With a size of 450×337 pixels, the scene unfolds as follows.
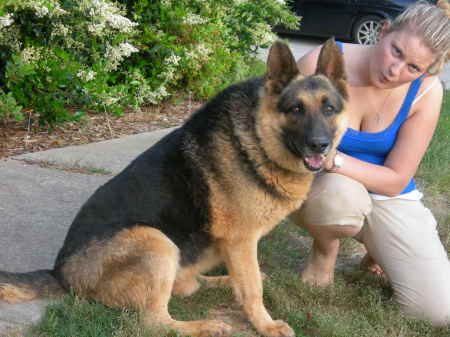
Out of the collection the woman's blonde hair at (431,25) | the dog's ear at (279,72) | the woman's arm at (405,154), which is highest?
the woman's blonde hair at (431,25)

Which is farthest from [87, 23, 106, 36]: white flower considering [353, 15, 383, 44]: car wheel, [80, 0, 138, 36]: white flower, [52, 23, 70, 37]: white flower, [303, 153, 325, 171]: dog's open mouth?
[353, 15, 383, 44]: car wheel

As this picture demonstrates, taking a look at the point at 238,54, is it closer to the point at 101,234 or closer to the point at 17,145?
the point at 17,145

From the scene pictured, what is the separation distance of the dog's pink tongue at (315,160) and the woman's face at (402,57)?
0.73 m

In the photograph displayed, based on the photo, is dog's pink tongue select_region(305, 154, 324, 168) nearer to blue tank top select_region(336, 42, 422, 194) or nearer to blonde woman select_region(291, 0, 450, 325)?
blonde woman select_region(291, 0, 450, 325)

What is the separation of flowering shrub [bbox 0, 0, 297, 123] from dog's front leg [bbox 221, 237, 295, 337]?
2934 millimetres

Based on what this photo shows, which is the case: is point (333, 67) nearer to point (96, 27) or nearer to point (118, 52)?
point (96, 27)

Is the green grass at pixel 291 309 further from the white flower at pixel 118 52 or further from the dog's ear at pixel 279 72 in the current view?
the white flower at pixel 118 52

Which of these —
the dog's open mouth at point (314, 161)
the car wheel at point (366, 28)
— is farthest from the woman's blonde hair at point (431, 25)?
the car wheel at point (366, 28)

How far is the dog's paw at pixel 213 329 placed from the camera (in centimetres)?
304

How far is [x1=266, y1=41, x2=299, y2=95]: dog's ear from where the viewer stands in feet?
10.3

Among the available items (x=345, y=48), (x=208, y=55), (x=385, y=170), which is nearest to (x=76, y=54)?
(x=208, y=55)

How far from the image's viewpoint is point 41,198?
4406mm

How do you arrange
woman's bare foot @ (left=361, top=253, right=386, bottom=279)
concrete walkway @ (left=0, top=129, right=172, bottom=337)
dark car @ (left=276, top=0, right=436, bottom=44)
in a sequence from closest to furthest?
1. concrete walkway @ (left=0, top=129, right=172, bottom=337)
2. woman's bare foot @ (left=361, top=253, right=386, bottom=279)
3. dark car @ (left=276, top=0, right=436, bottom=44)

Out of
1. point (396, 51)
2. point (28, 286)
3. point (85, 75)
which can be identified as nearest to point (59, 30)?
point (85, 75)
